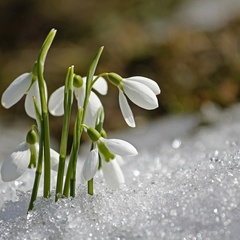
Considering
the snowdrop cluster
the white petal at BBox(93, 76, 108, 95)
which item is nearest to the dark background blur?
the white petal at BBox(93, 76, 108, 95)

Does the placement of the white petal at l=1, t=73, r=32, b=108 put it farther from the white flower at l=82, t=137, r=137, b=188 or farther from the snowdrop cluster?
the white flower at l=82, t=137, r=137, b=188

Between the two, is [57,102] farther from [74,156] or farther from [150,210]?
[150,210]

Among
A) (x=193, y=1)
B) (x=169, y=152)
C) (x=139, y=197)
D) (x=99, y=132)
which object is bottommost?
(x=193, y=1)

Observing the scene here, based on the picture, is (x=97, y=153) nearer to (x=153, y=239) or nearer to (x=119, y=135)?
(x=153, y=239)

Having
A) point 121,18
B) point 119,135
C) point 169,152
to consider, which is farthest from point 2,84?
point 169,152

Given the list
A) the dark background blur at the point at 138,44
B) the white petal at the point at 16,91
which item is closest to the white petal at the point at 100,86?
the white petal at the point at 16,91

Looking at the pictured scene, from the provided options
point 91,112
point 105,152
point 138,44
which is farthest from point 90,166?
point 138,44
